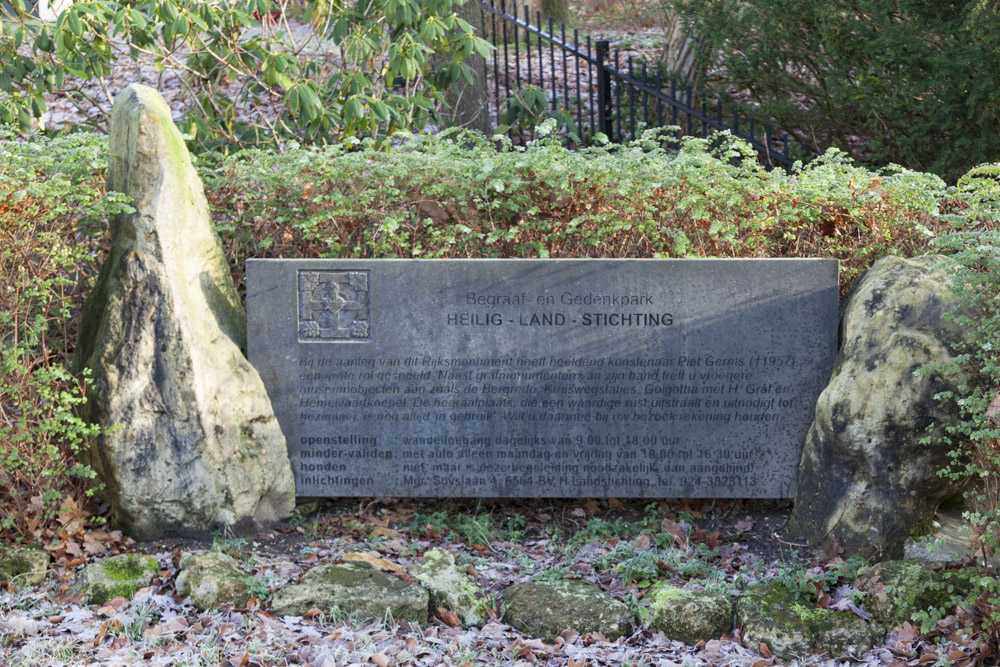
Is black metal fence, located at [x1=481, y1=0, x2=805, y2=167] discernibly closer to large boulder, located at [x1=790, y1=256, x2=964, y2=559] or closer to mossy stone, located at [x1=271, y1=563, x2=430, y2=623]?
large boulder, located at [x1=790, y1=256, x2=964, y2=559]

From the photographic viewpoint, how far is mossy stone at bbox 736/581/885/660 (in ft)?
11.9

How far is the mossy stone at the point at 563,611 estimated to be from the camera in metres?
3.81

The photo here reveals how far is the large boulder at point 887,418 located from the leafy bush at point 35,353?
11.3 ft

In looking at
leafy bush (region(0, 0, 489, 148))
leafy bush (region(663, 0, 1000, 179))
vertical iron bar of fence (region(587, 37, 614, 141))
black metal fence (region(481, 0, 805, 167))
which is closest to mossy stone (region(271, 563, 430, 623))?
leafy bush (region(0, 0, 489, 148))

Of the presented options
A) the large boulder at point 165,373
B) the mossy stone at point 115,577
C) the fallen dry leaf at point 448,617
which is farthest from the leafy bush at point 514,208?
the fallen dry leaf at point 448,617

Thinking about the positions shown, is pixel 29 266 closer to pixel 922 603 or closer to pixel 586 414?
pixel 586 414

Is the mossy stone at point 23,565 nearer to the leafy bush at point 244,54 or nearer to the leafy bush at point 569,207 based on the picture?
the leafy bush at point 569,207

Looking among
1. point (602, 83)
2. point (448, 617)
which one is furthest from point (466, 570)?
point (602, 83)

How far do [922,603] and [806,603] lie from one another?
0.45 meters

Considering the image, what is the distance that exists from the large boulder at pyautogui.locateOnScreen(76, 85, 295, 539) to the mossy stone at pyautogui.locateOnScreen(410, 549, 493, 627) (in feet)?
3.38

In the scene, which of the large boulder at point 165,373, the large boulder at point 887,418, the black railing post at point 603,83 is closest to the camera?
the large boulder at point 887,418

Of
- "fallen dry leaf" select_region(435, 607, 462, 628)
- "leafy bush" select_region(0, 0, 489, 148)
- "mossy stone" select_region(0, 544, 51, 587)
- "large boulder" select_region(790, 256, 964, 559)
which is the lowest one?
"fallen dry leaf" select_region(435, 607, 462, 628)

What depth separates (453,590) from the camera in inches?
158

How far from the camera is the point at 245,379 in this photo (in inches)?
183
